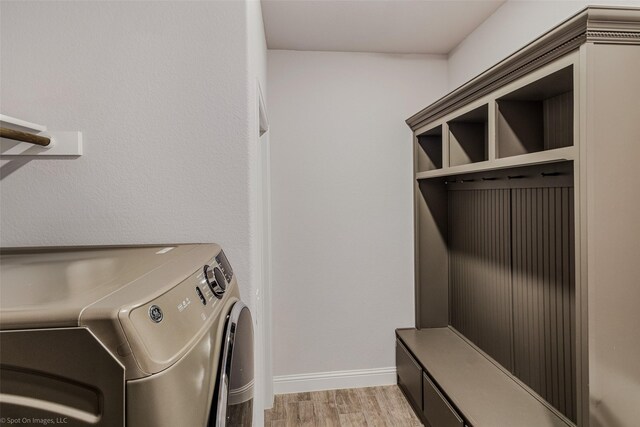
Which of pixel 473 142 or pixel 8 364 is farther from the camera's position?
pixel 473 142

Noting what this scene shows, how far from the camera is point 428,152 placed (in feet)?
9.91

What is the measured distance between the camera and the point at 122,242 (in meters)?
1.22

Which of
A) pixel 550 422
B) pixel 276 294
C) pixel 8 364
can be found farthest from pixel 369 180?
pixel 8 364

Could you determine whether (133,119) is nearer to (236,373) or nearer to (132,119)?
(132,119)

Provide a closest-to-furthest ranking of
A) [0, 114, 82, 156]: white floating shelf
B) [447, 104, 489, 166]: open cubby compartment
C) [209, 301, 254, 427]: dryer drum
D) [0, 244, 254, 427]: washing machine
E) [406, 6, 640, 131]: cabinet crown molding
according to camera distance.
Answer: [0, 244, 254, 427]: washing machine < [209, 301, 254, 427]: dryer drum < [0, 114, 82, 156]: white floating shelf < [406, 6, 640, 131]: cabinet crown molding < [447, 104, 489, 166]: open cubby compartment

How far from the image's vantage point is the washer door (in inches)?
26.8

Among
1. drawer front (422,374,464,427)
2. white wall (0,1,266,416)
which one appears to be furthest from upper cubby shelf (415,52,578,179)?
drawer front (422,374,464,427)

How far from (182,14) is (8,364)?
44.4 inches

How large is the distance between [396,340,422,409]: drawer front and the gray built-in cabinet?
2cm

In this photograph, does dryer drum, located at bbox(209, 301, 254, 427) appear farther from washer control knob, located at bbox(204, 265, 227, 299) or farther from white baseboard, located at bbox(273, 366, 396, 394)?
white baseboard, located at bbox(273, 366, 396, 394)

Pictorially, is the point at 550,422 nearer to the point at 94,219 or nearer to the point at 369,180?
the point at 369,180

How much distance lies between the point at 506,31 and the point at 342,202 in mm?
1551

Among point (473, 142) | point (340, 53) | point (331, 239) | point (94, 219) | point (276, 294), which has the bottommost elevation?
point (276, 294)

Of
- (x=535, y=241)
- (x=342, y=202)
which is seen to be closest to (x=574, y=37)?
(x=535, y=241)
